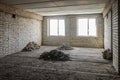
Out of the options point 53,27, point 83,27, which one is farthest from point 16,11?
point 83,27

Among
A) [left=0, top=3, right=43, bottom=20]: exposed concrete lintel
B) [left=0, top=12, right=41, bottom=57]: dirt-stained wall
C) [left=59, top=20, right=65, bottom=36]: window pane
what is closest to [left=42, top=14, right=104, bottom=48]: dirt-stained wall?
[left=59, top=20, right=65, bottom=36]: window pane

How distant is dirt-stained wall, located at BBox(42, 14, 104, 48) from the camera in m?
9.18

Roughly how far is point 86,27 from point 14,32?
553 centimetres

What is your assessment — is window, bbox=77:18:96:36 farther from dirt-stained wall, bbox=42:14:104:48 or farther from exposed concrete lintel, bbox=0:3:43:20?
exposed concrete lintel, bbox=0:3:43:20

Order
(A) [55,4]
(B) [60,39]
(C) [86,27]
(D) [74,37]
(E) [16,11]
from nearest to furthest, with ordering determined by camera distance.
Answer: (A) [55,4], (E) [16,11], (C) [86,27], (D) [74,37], (B) [60,39]

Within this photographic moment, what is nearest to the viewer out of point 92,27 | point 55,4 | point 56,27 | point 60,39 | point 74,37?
point 55,4

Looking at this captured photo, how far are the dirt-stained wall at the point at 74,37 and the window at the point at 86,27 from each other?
33 cm

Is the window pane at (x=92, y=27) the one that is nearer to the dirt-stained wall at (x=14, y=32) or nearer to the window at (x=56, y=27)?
the window at (x=56, y=27)

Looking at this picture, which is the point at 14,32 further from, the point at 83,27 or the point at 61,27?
the point at 83,27

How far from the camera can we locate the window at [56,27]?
1014 cm

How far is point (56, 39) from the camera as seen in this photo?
33.5 feet

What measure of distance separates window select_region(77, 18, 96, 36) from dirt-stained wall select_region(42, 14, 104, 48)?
33 cm

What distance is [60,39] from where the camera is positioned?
10.1 meters

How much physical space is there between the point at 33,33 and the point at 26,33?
1.05 meters
